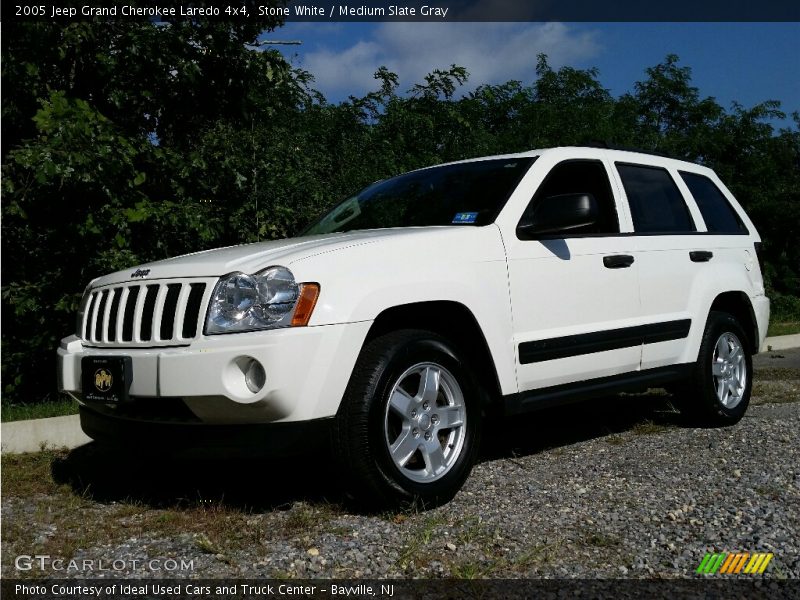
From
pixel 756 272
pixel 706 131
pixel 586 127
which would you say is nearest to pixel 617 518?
pixel 756 272

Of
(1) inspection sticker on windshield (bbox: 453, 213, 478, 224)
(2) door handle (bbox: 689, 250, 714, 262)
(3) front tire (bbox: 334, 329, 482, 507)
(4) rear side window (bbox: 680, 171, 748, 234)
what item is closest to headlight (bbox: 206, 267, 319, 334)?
(3) front tire (bbox: 334, 329, 482, 507)

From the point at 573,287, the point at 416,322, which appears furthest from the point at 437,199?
the point at 416,322

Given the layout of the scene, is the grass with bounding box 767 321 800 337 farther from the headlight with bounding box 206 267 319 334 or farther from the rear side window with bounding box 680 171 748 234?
the headlight with bounding box 206 267 319 334

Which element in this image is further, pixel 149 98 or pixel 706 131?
pixel 706 131

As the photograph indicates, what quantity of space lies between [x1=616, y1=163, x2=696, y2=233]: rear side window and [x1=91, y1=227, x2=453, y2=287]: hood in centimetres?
177

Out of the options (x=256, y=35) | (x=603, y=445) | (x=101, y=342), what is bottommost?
(x=603, y=445)

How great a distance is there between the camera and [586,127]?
17156 millimetres

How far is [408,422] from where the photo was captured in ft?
13.8

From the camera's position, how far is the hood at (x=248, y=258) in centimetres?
398

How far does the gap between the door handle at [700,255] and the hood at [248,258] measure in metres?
2.26

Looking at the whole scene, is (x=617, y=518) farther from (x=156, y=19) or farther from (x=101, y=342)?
(x=156, y=19)

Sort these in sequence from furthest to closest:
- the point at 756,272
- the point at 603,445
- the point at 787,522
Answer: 1. the point at 756,272
2. the point at 603,445
3. the point at 787,522

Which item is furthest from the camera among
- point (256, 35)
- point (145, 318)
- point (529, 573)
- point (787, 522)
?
point (256, 35)

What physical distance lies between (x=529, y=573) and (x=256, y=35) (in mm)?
7095
